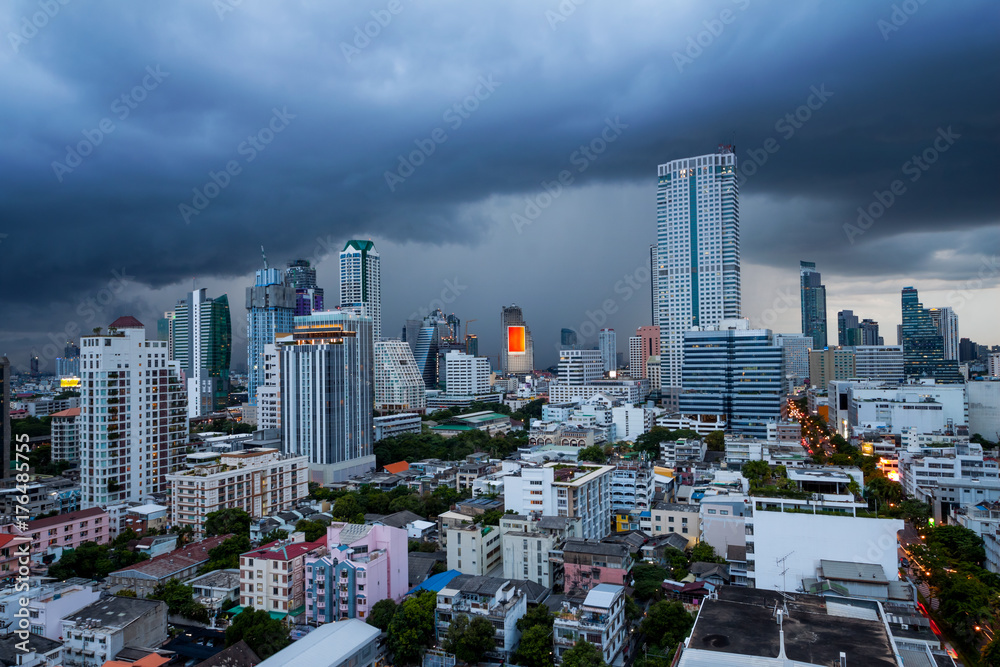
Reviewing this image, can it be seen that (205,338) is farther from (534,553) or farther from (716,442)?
(534,553)

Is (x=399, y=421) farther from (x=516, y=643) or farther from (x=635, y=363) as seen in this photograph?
(x=635, y=363)

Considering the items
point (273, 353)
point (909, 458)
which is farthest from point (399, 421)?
point (909, 458)

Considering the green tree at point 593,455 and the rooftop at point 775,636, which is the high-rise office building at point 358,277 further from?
the rooftop at point 775,636

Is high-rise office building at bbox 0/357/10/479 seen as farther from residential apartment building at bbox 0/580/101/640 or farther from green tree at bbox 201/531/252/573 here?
green tree at bbox 201/531/252/573

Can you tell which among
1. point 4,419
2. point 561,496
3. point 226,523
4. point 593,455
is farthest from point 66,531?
point 593,455

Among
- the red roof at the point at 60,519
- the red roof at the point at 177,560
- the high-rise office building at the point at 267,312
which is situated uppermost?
the high-rise office building at the point at 267,312

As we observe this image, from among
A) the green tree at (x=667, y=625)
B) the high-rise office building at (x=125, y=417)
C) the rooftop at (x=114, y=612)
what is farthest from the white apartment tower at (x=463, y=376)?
the green tree at (x=667, y=625)

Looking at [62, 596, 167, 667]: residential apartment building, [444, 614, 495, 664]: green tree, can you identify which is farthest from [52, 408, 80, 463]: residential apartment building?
[444, 614, 495, 664]: green tree
